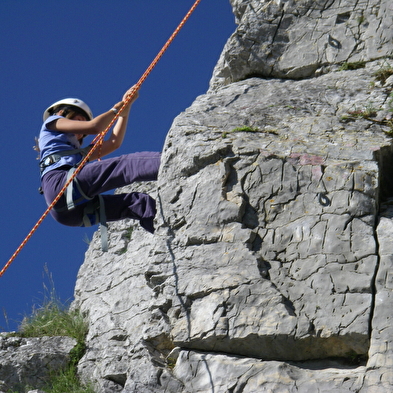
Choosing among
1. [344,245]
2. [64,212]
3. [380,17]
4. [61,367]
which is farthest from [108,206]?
[380,17]

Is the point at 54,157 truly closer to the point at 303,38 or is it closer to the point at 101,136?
the point at 101,136

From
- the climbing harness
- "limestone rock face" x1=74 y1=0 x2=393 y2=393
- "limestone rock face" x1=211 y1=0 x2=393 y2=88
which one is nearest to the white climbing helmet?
the climbing harness

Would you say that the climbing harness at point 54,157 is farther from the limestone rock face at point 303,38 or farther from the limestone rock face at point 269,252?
the limestone rock face at point 303,38

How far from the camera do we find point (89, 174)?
7055 mm

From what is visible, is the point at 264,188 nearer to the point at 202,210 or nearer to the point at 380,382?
the point at 202,210

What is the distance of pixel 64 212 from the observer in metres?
7.29

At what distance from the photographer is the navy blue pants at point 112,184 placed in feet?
23.2

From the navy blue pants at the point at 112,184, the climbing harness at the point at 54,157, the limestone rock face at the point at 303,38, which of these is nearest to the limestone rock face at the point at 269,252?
the limestone rock face at the point at 303,38

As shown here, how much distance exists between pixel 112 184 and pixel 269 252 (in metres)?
1.83

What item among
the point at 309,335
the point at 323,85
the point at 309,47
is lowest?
the point at 309,335

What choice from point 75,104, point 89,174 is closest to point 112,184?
point 89,174

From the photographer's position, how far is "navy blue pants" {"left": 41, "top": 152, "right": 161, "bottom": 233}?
23.2 feet

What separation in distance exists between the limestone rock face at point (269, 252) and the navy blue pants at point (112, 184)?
331 mm

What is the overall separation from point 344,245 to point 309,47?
3.25m
